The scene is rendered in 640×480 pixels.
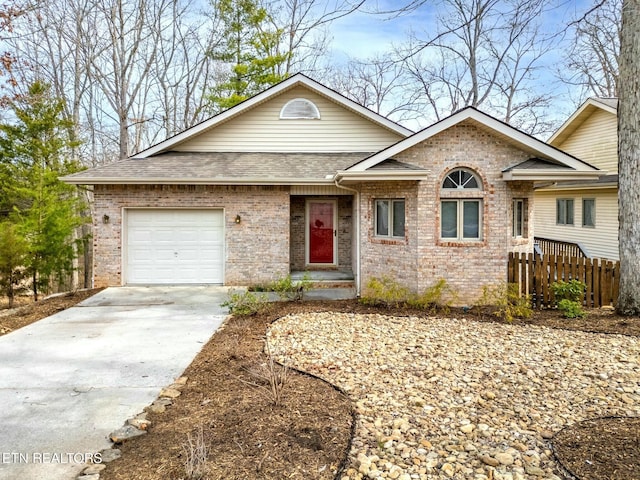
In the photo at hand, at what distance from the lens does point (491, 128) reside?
352 inches

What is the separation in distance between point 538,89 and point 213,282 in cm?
2293

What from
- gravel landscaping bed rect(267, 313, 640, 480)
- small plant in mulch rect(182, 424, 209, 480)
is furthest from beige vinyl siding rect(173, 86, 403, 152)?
small plant in mulch rect(182, 424, 209, 480)

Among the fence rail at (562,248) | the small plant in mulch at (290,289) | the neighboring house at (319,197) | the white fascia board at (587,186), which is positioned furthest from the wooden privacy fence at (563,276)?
the white fascia board at (587,186)

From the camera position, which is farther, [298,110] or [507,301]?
[298,110]

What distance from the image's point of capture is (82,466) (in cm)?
333

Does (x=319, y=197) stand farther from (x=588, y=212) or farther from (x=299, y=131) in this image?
(x=588, y=212)

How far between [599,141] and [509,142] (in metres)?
9.71

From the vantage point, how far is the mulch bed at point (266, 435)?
3199 mm

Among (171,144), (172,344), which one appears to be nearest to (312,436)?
(172,344)

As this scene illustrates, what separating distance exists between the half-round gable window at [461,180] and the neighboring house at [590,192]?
21.6ft

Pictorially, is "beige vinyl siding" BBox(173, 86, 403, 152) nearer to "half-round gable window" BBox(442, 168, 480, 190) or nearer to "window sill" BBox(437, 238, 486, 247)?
"half-round gable window" BBox(442, 168, 480, 190)

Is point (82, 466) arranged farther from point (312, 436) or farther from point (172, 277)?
point (172, 277)

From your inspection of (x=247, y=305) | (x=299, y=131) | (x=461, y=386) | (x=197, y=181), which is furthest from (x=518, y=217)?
(x=197, y=181)

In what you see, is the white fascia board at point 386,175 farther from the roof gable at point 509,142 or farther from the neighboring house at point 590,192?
the neighboring house at point 590,192
